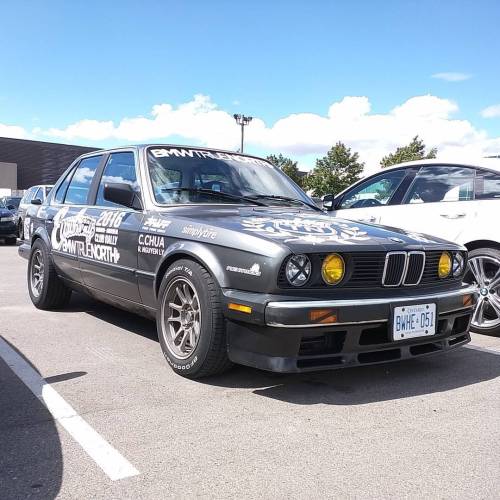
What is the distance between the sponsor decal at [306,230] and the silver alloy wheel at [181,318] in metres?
0.59

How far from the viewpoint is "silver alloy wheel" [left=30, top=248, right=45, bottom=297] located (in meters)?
5.82

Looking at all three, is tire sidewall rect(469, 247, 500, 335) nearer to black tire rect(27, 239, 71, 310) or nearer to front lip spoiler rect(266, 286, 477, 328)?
front lip spoiler rect(266, 286, 477, 328)

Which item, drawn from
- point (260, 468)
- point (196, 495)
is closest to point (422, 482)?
point (260, 468)

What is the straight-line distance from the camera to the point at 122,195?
4.17 meters

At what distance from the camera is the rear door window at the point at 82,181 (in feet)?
17.1

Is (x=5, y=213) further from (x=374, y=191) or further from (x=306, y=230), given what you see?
(x=306, y=230)

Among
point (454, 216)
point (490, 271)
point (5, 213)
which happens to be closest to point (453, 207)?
point (454, 216)

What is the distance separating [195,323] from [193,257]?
0.43 meters

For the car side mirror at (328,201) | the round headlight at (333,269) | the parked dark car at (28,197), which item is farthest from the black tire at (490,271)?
the parked dark car at (28,197)

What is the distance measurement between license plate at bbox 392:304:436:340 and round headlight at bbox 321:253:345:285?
407mm

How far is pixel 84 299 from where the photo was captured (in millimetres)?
6410

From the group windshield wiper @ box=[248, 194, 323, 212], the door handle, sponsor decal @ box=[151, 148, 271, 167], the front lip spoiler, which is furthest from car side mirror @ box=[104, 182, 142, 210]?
the door handle

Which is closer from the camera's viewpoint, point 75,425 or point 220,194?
point 75,425

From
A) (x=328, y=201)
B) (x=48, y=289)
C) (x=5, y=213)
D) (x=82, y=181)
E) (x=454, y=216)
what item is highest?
(x=82, y=181)
